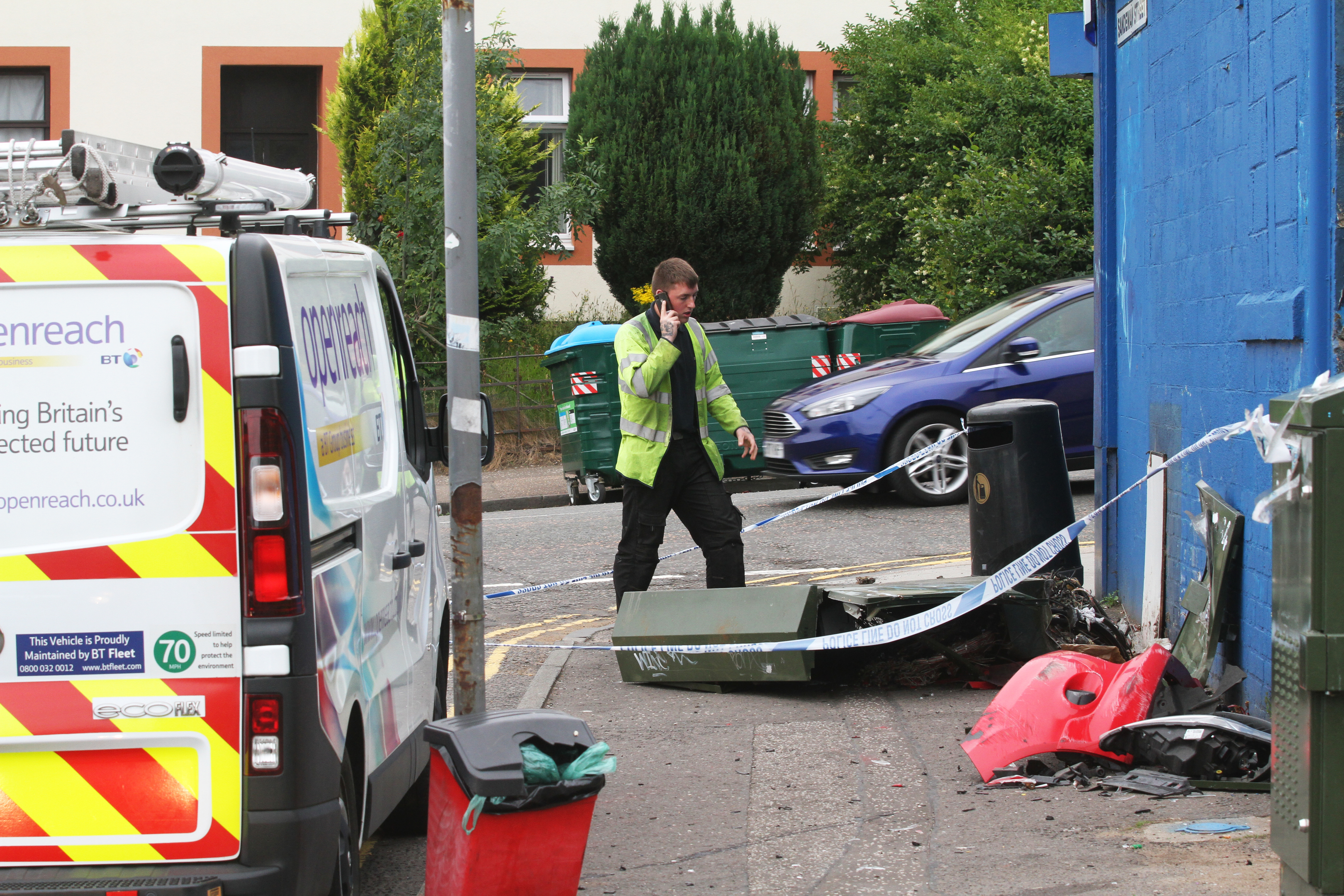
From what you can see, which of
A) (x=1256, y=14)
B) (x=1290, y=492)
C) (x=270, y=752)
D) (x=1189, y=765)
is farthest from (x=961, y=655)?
(x=270, y=752)

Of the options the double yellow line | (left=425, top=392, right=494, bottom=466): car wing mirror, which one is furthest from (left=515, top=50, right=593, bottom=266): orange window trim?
(left=425, top=392, right=494, bottom=466): car wing mirror

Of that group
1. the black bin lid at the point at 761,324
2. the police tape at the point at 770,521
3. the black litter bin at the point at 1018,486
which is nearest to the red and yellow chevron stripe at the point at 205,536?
the police tape at the point at 770,521

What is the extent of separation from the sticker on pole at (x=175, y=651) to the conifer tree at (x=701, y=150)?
660 inches

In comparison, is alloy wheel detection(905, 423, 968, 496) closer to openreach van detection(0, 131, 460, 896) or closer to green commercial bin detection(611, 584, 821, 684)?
green commercial bin detection(611, 584, 821, 684)

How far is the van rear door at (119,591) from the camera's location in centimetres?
315

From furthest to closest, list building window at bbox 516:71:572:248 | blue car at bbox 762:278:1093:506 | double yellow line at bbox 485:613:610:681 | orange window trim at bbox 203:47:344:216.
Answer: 1. building window at bbox 516:71:572:248
2. orange window trim at bbox 203:47:344:216
3. blue car at bbox 762:278:1093:506
4. double yellow line at bbox 485:613:610:681

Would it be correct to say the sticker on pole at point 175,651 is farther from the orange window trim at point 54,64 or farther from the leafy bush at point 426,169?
the orange window trim at point 54,64

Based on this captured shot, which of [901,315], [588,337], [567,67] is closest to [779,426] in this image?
[588,337]

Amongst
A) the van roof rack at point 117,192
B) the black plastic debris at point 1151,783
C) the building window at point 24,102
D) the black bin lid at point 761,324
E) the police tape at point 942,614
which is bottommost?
the black plastic debris at point 1151,783

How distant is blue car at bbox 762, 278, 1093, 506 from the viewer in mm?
11695

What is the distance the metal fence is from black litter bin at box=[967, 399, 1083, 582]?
459 inches

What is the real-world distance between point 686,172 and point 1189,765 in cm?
1563

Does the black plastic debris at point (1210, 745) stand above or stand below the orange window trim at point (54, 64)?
below

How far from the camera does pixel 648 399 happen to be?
7059 millimetres
